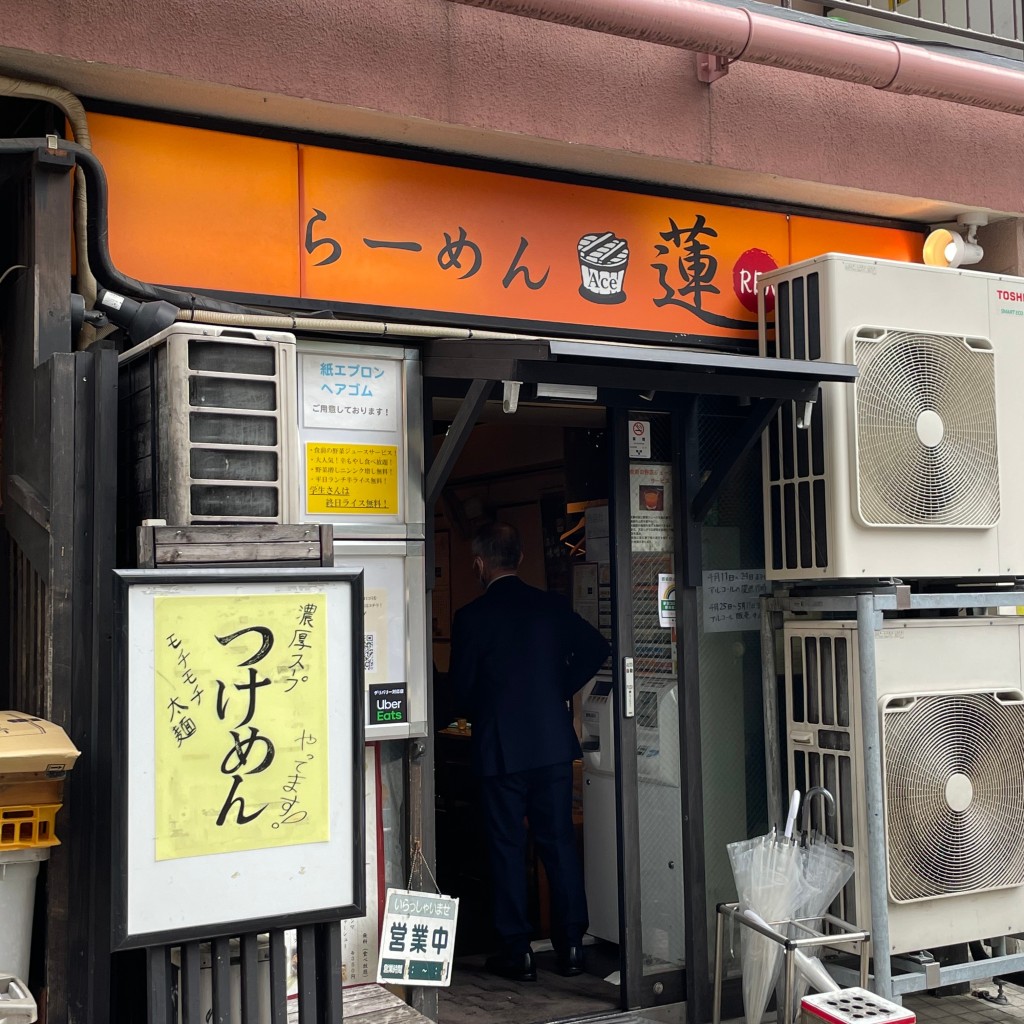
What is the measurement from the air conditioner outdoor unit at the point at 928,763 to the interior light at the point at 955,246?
1.79 m

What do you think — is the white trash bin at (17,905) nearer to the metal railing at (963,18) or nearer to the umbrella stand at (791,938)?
the umbrella stand at (791,938)

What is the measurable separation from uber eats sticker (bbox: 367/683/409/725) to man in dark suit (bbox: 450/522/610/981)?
1.28 metres

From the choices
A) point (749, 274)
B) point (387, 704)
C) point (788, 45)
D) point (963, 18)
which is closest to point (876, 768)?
point (387, 704)

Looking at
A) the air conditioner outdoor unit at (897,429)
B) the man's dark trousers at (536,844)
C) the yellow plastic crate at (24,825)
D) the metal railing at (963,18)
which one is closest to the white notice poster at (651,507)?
the air conditioner outdoor unit at (897,429)

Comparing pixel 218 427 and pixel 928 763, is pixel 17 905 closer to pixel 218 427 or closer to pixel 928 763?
pixel 218 427

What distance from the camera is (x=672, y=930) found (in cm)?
548

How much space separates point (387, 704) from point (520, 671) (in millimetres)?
1388

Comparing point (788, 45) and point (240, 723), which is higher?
point (788, 45)

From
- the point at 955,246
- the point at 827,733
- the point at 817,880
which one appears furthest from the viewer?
the point at 955,246

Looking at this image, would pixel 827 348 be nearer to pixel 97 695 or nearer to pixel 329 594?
pixel 329 594

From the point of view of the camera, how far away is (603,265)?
529 centimetres

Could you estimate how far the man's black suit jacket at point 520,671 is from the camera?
234 inches

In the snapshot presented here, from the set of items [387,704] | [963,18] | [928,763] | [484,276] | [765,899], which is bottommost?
[765,899]

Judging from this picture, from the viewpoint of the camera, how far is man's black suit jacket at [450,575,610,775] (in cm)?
595
